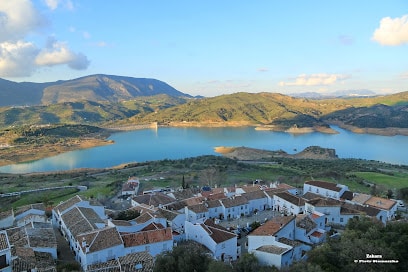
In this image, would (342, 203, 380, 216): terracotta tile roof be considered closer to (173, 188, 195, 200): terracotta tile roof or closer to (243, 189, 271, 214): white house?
(243, 189, 271, 214): white house

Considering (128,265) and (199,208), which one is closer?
(128,265)

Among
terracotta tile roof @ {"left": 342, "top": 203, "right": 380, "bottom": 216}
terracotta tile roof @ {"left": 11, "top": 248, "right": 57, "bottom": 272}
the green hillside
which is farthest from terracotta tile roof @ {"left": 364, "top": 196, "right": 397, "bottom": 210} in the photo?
the green hillside

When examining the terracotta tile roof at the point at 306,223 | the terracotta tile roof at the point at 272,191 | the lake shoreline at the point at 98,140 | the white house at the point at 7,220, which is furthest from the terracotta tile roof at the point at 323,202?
the lake shoreline at the point at 98,140

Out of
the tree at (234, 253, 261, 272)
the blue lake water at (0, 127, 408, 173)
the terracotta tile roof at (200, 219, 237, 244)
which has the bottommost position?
the blue lake water at (0, 127, 408, 173)

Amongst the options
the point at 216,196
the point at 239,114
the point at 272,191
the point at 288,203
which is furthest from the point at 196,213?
the point at 239,114

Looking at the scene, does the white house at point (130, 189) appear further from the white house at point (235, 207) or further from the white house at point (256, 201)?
the white house at point (256, 201)

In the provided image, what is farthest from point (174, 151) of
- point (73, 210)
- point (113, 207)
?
point (73, 210)

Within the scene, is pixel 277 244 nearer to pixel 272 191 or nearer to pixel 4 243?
pixel 4 243
